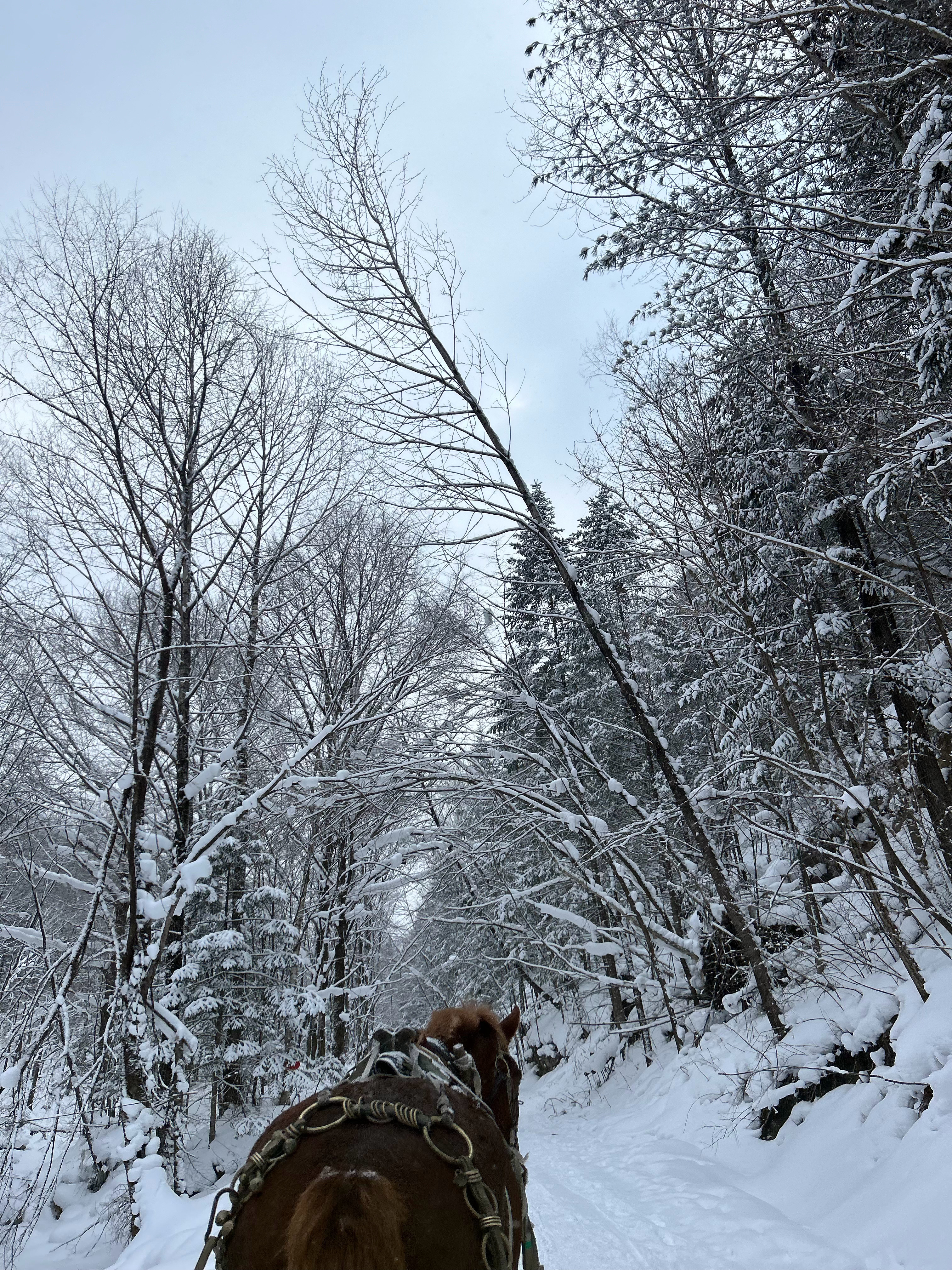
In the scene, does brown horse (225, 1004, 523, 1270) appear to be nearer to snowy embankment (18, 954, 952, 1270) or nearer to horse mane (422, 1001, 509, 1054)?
horse mane (422, 1001, 509, 1054)

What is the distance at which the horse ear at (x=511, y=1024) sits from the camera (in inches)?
132

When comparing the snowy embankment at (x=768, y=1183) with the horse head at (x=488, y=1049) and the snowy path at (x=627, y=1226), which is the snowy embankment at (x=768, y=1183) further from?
the horse head at (x=488, y=1049)

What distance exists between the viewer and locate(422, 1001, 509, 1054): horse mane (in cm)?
300

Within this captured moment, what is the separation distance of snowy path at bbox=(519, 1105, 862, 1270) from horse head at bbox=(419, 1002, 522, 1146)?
5.98 ft

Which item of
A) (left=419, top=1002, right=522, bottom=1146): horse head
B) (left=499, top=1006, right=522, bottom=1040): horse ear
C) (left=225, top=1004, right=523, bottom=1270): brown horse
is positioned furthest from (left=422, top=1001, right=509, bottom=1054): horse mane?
(left=225, top=1004, right=523, bottom=1270): brown horse

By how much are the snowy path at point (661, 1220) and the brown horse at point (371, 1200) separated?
2.41 metres

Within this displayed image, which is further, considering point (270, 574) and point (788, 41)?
point (270, 574)

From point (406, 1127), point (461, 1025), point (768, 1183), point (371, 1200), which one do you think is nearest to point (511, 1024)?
point (461, 1025)

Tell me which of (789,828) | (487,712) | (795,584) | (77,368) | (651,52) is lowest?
(789,828)

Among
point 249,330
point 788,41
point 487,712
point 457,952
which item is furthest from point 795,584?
point 457,952

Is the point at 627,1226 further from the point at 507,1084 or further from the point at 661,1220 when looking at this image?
the point at 507,1084

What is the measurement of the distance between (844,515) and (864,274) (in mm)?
4180

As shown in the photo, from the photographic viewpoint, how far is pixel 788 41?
4.73 metres

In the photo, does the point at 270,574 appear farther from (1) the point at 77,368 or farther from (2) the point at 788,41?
(2) the point at 788,41
